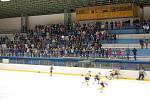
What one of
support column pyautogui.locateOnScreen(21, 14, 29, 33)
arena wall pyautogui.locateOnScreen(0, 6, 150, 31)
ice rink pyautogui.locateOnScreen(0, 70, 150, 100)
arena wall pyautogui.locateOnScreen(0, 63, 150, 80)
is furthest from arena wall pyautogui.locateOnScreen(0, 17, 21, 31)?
ice rink pyautogui.locateOnScreen(0, 70, 150, 100)

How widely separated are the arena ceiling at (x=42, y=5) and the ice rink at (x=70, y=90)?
1424cm

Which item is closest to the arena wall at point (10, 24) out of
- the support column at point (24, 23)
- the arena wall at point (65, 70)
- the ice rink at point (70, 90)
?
the support column at point (24, 23)

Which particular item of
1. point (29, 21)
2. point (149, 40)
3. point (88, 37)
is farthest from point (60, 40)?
point (29, 21)

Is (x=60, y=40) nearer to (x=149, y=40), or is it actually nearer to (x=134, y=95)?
(x=149, y=40)

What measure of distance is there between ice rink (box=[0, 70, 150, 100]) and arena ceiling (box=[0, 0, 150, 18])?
1424 cm

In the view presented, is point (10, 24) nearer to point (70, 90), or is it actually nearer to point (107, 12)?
point (107, 12)

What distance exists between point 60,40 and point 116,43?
19.6 ft

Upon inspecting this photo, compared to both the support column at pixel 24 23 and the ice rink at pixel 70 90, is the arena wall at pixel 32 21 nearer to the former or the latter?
the support column at pixel 24 23

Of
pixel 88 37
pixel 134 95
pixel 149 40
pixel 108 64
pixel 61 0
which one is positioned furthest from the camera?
pixel 61 0

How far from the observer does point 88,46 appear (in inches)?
1017

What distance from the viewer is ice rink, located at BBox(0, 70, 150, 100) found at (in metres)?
14.0

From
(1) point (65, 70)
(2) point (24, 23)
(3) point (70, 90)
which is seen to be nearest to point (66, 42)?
(1) point (65, 70)

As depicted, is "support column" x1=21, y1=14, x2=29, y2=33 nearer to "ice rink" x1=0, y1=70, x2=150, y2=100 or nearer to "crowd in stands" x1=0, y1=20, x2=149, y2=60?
"crowd in stands" x1=0, y1=20, x2=149, y2=60

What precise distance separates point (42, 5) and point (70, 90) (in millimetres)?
20399
